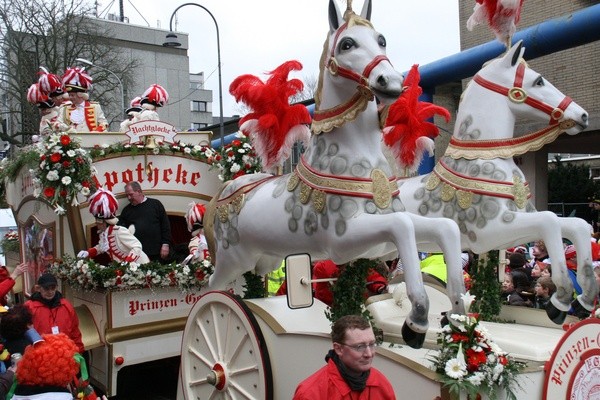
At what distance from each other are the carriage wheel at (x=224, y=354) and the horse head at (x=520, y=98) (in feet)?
8.02

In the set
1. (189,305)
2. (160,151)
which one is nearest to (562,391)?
(189,305)

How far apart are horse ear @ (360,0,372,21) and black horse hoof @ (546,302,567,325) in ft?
7.34

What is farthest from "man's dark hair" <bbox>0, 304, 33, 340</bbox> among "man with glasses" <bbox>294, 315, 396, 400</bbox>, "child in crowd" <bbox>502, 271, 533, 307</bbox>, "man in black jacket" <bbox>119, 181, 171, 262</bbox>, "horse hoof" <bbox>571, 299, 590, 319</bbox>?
"child in crowd" <bbox>502, 271, 533, 307</bbox>

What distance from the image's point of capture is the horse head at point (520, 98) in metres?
4.68

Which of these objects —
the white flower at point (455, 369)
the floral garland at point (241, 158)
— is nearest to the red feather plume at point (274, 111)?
the floral garland at point (241, 158)

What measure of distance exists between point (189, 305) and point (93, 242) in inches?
58.1

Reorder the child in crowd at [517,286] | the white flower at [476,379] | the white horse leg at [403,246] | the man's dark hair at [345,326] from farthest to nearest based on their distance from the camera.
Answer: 1. the child in crowd at [517,286]
2. the white horse leg at [403,246]
3. the white flower at [476,379]
4. the man's dark hair at [345,326]

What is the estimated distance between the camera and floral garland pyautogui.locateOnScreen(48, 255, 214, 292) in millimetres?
5766

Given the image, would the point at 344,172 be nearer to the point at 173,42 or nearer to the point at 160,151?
the point at 160,151

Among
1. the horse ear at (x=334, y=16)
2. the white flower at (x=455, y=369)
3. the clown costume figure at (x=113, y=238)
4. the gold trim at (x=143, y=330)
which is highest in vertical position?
the horse ear at (x=334, y=16)

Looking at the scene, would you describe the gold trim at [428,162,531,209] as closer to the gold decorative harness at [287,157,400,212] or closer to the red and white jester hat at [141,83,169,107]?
the gold decorative harness at [287,157,400,212]

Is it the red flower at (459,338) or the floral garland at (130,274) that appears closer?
the red flower at (459,338)

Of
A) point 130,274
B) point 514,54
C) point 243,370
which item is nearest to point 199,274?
point 130,274

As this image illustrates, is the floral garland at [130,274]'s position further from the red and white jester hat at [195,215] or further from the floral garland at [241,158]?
the floral garland at [241,158]
